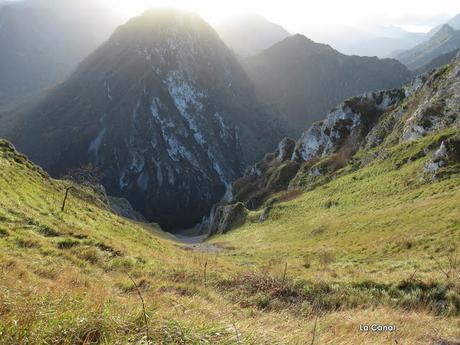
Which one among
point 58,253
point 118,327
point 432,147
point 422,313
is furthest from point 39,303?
point 432,147

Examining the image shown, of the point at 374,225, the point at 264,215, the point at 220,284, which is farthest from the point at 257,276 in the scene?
the point at 264,215

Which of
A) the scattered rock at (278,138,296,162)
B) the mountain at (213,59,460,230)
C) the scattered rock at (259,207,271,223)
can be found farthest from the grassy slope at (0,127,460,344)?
the scattered rock at (278,138,296,162)

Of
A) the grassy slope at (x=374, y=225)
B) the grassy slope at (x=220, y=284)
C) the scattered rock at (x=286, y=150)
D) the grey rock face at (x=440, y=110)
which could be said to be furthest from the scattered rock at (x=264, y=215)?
the scattered rock at (x=286, y=150)

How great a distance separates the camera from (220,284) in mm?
12391

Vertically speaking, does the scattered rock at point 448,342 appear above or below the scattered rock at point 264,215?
above

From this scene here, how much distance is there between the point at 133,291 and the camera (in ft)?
33.9

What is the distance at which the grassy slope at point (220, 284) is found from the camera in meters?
4.66

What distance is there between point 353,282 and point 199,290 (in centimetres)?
532

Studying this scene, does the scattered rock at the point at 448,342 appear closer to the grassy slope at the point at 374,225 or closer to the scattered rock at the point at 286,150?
the grassy slope at the point at 374,225

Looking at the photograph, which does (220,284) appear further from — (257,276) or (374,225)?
(374,225)

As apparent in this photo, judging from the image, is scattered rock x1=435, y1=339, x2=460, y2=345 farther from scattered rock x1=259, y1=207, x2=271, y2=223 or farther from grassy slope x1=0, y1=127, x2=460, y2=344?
scattered rock x1=259, y1=207, x2=271, y2=223

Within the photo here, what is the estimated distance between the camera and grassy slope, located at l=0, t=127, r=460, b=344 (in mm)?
4660

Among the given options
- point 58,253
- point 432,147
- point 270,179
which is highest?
point 58,253

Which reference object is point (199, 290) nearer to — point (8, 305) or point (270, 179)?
point (8, 305)
